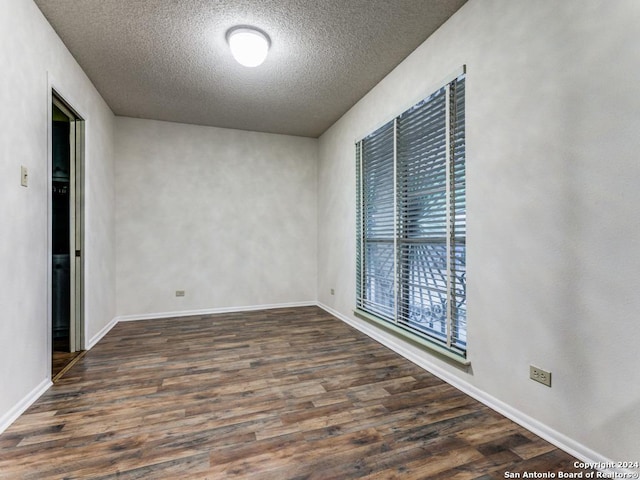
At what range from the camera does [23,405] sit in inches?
80.9

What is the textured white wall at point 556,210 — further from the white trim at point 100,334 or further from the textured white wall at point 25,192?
the white trim at point 100,334

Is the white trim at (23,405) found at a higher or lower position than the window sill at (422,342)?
lower

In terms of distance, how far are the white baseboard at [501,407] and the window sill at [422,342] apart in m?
0.09

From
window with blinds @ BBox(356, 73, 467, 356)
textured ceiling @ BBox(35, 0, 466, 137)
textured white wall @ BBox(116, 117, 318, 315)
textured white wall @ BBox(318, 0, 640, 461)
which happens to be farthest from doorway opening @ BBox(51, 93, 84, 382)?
textured white wall @ BBox(318, 0, 640, 461)

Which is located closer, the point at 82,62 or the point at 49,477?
the point at 49,477

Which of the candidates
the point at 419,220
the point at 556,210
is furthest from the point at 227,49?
the point at 556,210

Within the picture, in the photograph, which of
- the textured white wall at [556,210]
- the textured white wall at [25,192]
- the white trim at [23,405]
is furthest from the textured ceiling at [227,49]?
the white trim at [23,405]

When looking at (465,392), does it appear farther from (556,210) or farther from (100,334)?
(100,334)

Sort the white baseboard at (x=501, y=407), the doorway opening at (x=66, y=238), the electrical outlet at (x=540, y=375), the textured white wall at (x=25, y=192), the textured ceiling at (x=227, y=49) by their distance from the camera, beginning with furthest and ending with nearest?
the doorway opening at (x=66, y=238)
the textured ceiling at (x=227, y=49)
the textured white wall at (x=25, y=192)
the electrical outlet at (x=540, y=375)
the white baseboard at (x=501, y=407)

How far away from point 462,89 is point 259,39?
165 cm

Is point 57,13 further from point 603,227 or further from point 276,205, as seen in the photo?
point 603,227

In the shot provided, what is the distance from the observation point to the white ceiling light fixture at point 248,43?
2555 millimetres

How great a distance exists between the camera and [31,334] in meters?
2.21

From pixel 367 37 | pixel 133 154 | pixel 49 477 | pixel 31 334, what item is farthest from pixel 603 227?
pixel 133 154
